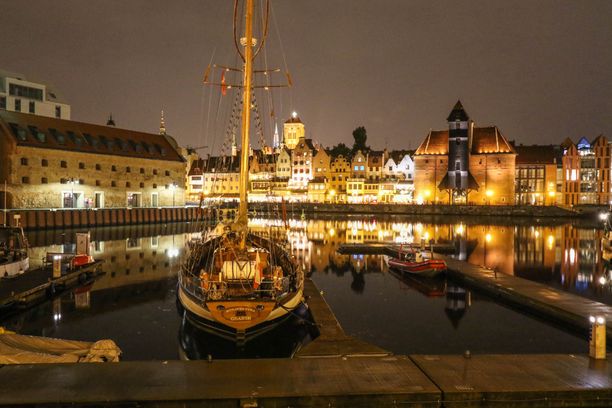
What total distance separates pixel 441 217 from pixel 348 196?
98.5 ft

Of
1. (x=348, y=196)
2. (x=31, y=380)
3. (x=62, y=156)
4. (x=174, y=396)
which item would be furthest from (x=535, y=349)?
(x=348, y=196)

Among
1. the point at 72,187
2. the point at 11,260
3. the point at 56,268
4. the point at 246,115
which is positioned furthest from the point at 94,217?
the point at 246,115

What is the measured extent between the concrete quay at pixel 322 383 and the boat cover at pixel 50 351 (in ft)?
1.90

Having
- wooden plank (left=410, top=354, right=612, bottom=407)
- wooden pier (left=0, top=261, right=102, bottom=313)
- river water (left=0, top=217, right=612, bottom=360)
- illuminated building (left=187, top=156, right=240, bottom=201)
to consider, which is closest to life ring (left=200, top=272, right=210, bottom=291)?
river water (left=0, top=217, right=612, bottom=360)

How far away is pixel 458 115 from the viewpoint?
9650 cm

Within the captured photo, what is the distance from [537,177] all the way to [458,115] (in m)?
23.7

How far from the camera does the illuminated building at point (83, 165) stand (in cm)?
5647

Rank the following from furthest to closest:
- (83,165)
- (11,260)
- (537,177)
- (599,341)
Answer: (537,177), (83,165), (11,260), (599,341)

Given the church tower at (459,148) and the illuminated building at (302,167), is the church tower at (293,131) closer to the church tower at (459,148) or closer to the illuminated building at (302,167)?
the illuminated building at (302,167)

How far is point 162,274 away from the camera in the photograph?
2933cm

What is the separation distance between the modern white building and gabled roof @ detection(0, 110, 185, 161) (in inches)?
560

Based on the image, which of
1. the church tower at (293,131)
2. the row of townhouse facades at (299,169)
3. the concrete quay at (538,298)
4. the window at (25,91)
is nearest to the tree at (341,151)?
the row of townhouse facades at (299,169)

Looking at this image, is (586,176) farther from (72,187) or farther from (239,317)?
(239,317)

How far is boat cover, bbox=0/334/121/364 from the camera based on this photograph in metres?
11.2
